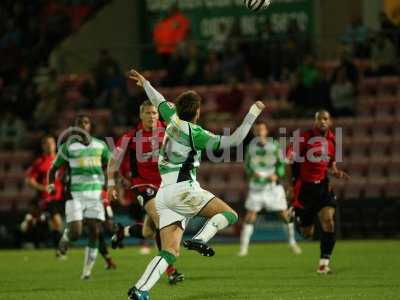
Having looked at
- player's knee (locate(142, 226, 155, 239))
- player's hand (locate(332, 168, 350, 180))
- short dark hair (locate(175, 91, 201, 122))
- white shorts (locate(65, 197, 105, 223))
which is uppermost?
short dark hair (locate(175, 91, 201, 122))

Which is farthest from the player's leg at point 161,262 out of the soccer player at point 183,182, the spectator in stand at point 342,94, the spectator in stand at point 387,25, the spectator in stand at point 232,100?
the spectator in stand at point 387,25

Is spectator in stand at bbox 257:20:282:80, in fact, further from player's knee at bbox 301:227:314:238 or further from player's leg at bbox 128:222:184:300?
player's leg at bbox 128:222:184:300

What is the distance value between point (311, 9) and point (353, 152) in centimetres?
393

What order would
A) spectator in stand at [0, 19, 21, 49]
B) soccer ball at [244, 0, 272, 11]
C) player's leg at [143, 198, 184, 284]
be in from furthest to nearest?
spectator in stand at [0, 19, 21, 49] → player's leg at [143, 198, 184, 284] → soccer ball at [244, 0, 272, 11]

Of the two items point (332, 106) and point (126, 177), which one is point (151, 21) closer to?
point (332, 106)

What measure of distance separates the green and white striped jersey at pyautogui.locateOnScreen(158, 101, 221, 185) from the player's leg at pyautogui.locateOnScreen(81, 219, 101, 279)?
419 centimetres

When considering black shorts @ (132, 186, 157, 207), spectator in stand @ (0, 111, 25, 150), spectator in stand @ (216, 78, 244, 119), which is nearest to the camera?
black shorts @ (132, 186, 157, 207)

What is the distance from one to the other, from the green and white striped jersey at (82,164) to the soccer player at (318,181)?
281 centimetres

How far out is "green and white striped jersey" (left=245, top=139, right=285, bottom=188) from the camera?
19.1 m

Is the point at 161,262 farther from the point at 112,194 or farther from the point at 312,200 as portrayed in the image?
the point at 312,200

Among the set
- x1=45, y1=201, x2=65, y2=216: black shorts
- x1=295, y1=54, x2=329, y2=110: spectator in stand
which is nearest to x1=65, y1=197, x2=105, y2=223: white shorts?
x1=45, y1=201, x2=65, y2=216: black shorts

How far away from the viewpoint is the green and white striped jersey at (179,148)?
1003 cm

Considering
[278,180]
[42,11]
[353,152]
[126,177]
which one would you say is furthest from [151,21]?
[126,177]

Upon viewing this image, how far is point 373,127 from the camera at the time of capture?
23.4m
